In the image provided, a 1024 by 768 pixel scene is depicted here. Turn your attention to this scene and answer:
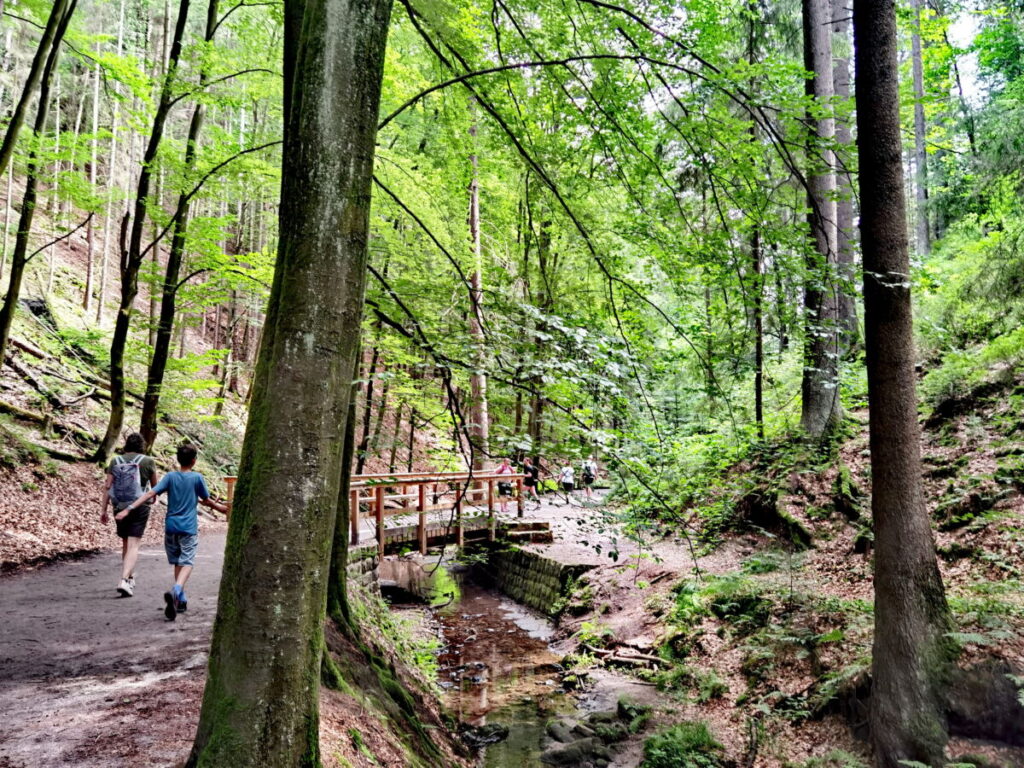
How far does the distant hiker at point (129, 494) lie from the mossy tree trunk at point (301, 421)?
4981 millimetres

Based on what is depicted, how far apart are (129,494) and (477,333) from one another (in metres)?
4.89

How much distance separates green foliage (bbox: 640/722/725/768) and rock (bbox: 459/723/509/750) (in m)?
1.75

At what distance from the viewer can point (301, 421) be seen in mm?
2219

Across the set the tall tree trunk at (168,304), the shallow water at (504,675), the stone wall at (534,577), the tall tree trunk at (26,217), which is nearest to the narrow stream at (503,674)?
the shallow water at (504,675)

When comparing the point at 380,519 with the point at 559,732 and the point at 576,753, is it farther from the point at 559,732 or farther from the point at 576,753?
the point at 576,753

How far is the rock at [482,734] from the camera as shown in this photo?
685cm

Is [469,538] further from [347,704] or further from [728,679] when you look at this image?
[347,704]

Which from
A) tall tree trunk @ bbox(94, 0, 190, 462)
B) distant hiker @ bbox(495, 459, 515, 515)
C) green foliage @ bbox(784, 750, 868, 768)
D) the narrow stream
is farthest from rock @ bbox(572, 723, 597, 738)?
tall tree trunk @ bbox(94, 0, 190, 462)

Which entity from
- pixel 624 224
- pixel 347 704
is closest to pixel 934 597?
pixel 624 224

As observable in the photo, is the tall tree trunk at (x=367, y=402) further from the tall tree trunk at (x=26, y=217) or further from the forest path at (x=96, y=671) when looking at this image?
the tall tree trunk at (x=26, y=217)

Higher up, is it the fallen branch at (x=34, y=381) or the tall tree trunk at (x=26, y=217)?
the tall tree trunk at (x=26, y=217)

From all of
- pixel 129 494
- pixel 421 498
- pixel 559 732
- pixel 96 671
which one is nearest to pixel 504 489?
pixel 421 498

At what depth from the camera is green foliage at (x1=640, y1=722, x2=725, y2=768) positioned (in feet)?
19.9

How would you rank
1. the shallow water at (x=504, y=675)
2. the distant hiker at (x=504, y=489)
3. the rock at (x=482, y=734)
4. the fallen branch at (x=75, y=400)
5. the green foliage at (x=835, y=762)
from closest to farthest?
the green foliage at (x=835, y=762) → the rock at (x=482, y=734) → the shallow water at (x=504, y=675) → the fallen branch at (x=75, y=400) → the distant hiker at (x=504, y=489)
